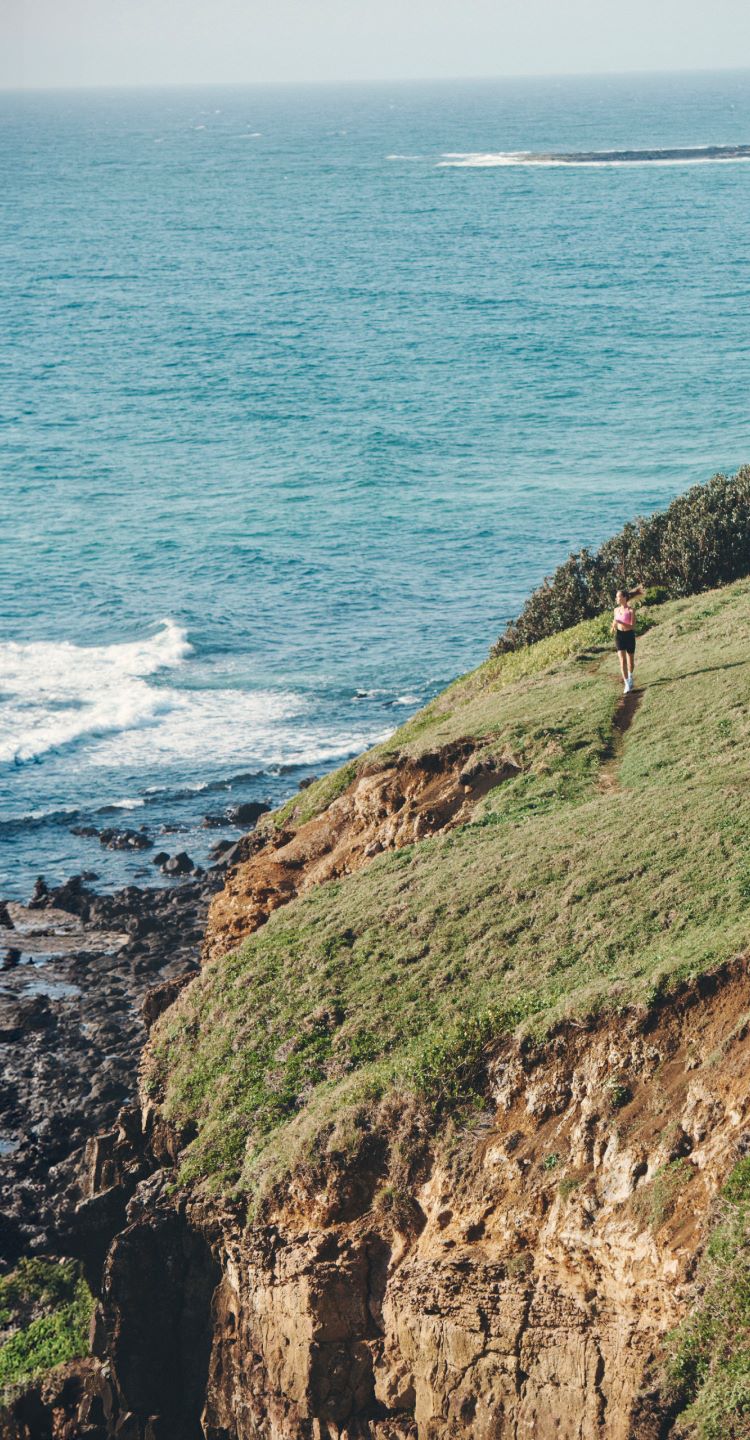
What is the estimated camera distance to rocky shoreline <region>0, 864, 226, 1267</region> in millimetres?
27688

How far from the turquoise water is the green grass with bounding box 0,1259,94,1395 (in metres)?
18.2

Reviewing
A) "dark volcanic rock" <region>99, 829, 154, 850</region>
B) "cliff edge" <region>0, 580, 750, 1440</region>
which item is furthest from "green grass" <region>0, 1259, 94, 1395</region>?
"dark volcanic rock" <region>99, 829, 154, 850</region>

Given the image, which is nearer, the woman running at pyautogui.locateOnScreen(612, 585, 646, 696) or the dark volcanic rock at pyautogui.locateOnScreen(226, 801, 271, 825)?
the woman running at pyautogui.locateOnScreen(612, 585, 646, 696)

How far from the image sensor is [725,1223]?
1468 centimetres

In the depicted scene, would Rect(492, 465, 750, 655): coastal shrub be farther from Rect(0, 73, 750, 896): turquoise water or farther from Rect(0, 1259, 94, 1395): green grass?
Rect(0, 1259, 94, 1395): green grass

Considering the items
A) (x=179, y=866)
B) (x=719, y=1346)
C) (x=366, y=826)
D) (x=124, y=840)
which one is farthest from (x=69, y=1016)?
(x=719, y=1346)

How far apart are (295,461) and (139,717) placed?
113 feet

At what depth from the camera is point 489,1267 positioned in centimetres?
1655

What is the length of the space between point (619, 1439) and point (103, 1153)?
429 inches

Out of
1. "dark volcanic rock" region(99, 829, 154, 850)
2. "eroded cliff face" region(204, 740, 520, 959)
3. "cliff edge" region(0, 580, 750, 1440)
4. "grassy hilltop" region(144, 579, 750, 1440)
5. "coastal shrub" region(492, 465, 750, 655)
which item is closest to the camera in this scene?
"cliff edge" region(0, 580, 750, 1440)

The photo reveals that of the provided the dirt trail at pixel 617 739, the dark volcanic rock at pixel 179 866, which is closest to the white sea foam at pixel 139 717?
the dark volcanic rock at pixel 179 866

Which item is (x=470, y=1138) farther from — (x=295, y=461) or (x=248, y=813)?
(x=295, y=461)

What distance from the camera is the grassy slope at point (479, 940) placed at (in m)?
19.4

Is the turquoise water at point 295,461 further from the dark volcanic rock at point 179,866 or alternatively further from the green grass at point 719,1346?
the green grass at point 719,1346
